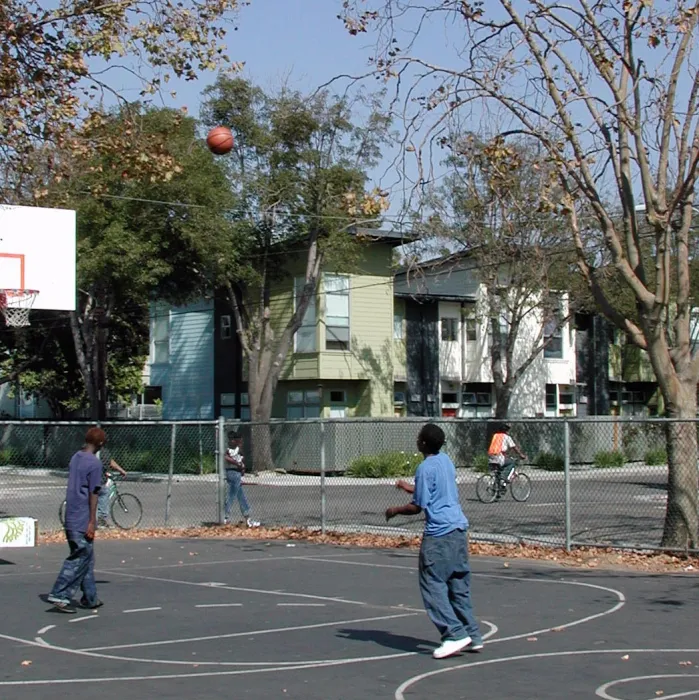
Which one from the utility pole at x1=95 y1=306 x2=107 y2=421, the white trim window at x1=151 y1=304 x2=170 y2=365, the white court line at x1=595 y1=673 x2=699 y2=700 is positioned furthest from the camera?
the white trim window at x1=151 y1=304 x2=170 y2=365

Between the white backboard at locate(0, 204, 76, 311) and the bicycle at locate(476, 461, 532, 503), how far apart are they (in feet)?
30.9

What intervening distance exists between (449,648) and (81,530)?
440cm

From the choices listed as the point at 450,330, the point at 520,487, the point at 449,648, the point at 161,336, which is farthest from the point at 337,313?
the point at 449,648

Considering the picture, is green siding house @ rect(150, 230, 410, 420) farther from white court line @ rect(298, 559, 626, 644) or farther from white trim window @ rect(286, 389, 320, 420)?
white court line @ rect(298, 559, 626, 644)

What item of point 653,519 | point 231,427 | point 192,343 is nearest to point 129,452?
point 231,427

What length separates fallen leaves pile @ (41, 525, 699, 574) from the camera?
1459 cm

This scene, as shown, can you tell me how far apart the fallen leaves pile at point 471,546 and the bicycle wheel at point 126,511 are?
0.73 ft

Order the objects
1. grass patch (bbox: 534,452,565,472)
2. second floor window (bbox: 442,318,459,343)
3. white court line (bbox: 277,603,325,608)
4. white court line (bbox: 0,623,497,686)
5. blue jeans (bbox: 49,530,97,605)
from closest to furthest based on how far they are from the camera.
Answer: white court line (bbox: 0,623,497,686) → blue jeans (bbox: 49,530,97,605) → white court line (bbox: 277,603,325,608) → grass patch (bbox: 534,452,565,472) → second floor window (bbox: 442,318,459,343)

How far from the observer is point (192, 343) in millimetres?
47625

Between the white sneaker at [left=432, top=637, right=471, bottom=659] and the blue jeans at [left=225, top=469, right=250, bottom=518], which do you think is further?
the blue jeans at [left=225, top=469, right=250, bottom=518]

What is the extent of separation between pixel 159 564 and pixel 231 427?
5792mm

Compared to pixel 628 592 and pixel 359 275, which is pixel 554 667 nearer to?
pixel 628 592

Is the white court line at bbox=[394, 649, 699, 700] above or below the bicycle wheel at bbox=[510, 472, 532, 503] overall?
below

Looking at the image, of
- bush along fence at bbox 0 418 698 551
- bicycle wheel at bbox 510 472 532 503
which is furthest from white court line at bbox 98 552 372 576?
bicycle wheel at bbox 510 472 532 503
